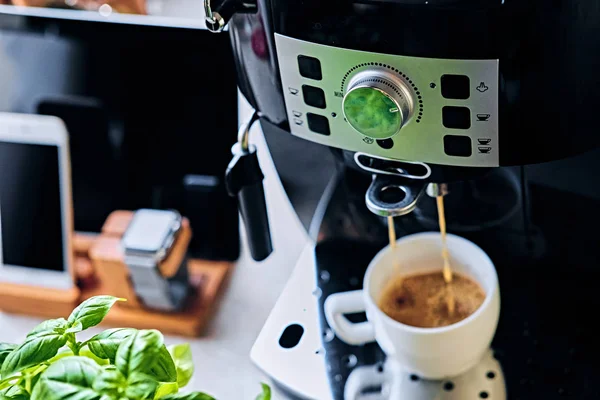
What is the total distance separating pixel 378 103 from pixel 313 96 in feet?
0.18

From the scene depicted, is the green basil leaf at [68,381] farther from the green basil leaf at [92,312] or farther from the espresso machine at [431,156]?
the espresso machine at [431,156]

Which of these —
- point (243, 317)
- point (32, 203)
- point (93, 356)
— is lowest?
point (243, 317)

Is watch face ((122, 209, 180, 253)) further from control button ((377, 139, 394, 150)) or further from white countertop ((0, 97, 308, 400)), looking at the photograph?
control button ((377, 139, 394, 150))

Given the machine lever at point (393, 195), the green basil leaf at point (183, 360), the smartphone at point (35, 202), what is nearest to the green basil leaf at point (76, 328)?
the green basil leaf at point (183, 360)

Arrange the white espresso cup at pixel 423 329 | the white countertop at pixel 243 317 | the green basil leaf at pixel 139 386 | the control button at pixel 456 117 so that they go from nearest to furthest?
the green basil leaf at pixel 139 386, the control button at pixel 456 117, the white espresso cup at pixel 423 329, the white countertop at pixel 243 317

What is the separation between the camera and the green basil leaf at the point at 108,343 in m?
0.45

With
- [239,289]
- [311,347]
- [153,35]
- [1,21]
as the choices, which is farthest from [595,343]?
[1,21]

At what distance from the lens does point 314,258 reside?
2.54 ft

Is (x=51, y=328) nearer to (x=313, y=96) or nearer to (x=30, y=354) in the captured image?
(x=30, y=354)

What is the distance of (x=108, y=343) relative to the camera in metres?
0.45

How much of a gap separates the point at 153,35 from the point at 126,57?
0.04m

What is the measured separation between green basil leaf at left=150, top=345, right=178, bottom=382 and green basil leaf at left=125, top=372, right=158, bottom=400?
1.0 inches

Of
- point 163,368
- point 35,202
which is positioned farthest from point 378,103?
Answer: point 35,202

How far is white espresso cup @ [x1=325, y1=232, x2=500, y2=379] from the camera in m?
0.62
